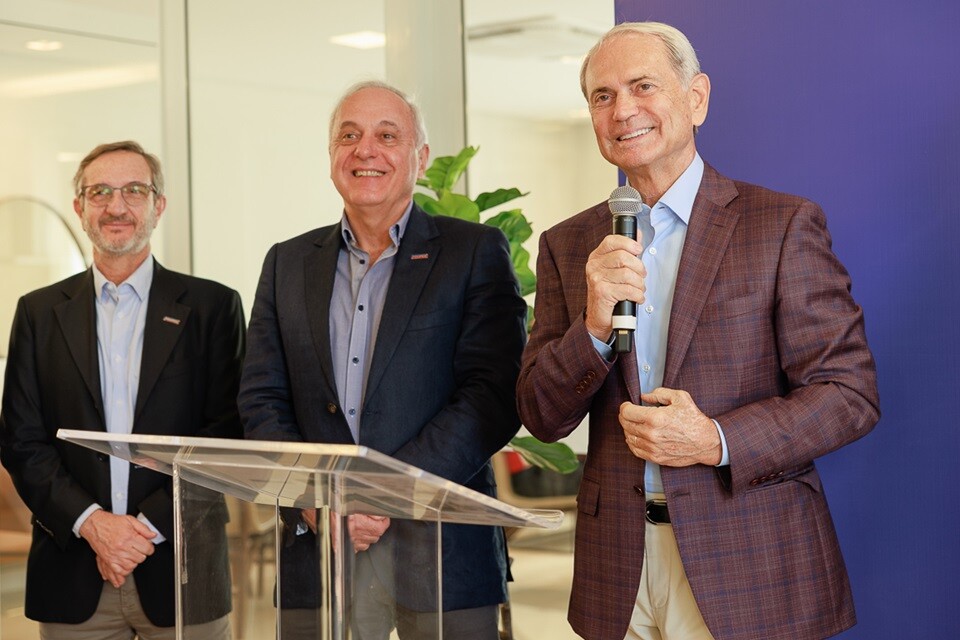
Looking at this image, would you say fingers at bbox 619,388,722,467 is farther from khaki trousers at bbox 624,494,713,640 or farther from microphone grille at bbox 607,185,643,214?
microphone grille at bbox 607,185,643,214

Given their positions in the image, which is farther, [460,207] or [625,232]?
[460,207]

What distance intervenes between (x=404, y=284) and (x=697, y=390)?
945 millimetres

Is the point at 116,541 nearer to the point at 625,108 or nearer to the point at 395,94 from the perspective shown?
the point at 395,94

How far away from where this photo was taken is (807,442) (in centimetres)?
223

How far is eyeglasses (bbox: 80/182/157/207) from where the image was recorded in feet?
11.6

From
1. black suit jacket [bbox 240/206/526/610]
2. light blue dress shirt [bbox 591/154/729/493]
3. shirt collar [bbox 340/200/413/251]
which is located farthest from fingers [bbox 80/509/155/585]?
light blue dress shirt [bbox 591/154/729/493]

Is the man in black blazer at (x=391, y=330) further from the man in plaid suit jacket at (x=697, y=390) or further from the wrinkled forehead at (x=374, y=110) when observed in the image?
the man in plaid suit jacket at (x=697, y=390)

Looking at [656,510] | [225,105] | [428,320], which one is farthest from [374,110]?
[225,105]

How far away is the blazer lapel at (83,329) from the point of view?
11.2 feet

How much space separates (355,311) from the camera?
3.01 metres

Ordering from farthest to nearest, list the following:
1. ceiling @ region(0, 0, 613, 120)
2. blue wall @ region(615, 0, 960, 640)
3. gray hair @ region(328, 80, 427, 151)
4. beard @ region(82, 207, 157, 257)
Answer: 1. ceiling @ region(0, 0, 613, 120)
2. beard @ region(82, 207, 157, 257)
3. gray hair @ region(328, 80, 427, 151)
4. blue wall @ region(615, 0, 960, 640)

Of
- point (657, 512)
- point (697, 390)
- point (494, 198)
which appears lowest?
point (657, 512)

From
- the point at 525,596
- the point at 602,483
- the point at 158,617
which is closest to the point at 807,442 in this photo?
the point at 602,483

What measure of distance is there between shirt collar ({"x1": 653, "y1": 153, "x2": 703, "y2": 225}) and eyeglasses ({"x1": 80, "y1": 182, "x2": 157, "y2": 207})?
1.80 m
